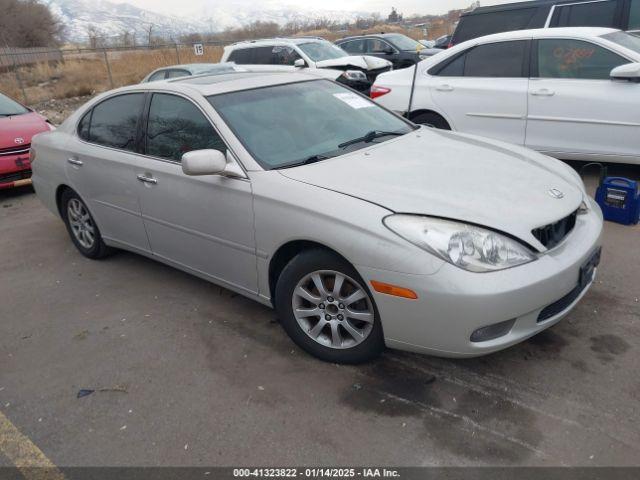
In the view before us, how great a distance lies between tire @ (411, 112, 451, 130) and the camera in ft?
21.2

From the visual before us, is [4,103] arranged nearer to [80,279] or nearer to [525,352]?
[80,279]

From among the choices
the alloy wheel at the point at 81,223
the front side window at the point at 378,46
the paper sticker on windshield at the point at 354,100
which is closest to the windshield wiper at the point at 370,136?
the paper sticker on windshield at the point at 354,100

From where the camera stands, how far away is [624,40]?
5.74 meters

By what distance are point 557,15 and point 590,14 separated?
16.9 inches

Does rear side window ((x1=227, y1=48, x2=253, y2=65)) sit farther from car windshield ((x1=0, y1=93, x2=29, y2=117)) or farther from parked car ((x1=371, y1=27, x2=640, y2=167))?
parked car ((x1=371, y1=27, x2=640, y2=167))

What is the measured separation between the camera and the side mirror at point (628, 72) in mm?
5094

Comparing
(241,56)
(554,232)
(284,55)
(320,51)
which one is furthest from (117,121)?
(320,51)

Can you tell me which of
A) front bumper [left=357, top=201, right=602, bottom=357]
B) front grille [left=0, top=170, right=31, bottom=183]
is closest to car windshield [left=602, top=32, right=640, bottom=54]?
front bumper [left=357, top=201, right=602, bottom=357]

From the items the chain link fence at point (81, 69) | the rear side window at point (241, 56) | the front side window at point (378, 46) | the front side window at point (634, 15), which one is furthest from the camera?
the chain link fence at point (81, 69)

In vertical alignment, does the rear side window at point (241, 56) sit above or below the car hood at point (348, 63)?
above

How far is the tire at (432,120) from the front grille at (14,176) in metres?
5.22

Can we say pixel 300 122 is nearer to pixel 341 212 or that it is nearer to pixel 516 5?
pixel 341 212

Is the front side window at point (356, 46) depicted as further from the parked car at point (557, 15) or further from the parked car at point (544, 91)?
the parked car at point (544, 91)

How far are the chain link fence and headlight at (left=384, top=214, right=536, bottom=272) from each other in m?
18.2
